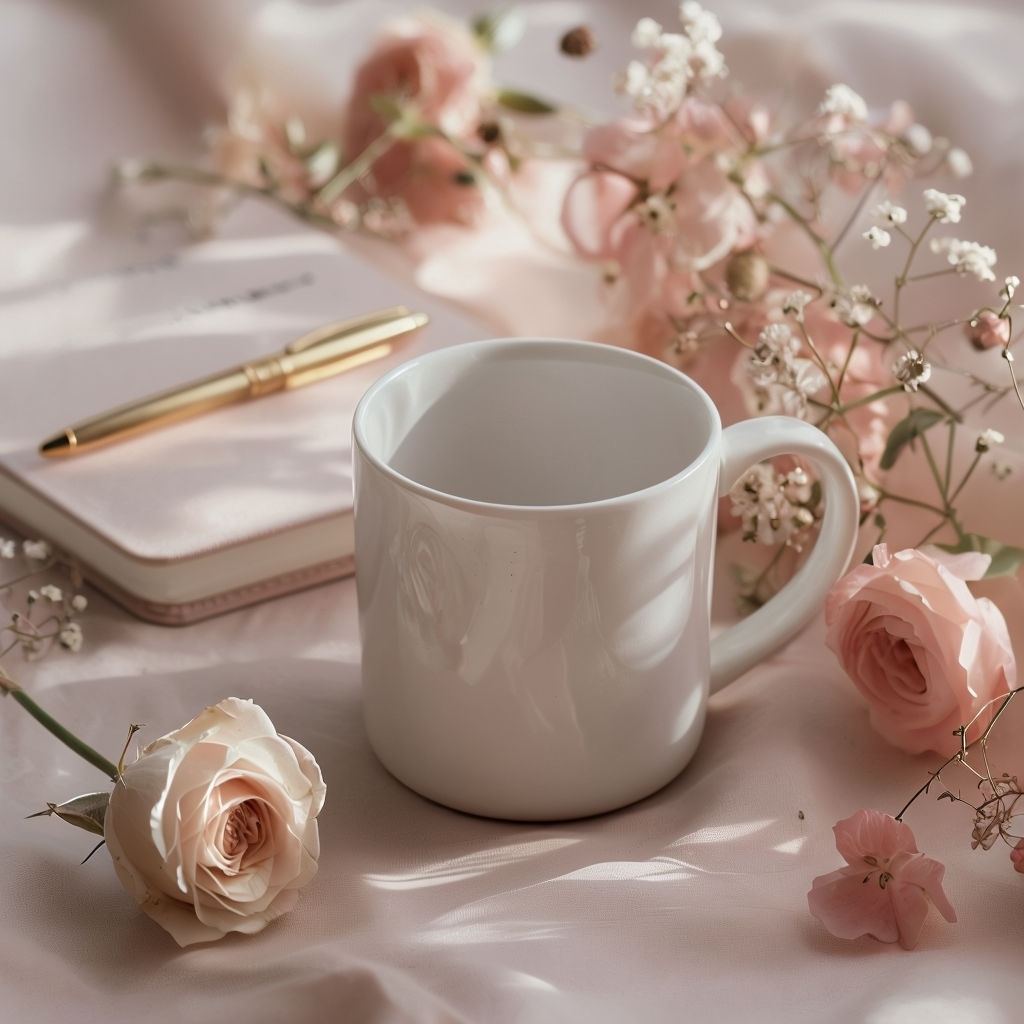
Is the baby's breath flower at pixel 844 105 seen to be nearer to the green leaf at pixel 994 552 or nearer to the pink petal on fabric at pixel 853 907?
the green leaf at pixel 994 552

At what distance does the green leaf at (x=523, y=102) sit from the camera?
3.23ft

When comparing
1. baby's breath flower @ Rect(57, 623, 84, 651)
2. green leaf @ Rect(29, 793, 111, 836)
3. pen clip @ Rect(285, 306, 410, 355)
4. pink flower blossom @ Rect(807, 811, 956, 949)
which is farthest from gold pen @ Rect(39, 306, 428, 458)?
pink flower blossom @ Rect(807, 811, 956, 949)

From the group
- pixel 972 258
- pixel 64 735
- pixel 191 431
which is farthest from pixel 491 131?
pixel 64 735

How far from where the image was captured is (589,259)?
30.9 inches

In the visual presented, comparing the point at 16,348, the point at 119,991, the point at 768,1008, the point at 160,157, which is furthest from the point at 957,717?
the point at 160,157

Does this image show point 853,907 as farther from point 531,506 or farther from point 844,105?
point 844,105

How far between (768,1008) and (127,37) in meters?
0.94

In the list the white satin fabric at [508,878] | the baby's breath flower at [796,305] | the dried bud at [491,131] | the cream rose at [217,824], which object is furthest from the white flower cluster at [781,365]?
the dried bud at [491,131]

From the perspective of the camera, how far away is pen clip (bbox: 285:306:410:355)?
0.76m

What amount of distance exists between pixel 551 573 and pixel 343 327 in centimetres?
34

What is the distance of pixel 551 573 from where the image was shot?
1.57 ft

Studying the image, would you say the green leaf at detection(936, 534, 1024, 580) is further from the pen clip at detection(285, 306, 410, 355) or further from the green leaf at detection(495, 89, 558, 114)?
the green leaf at detection(495, 89, 558, 114)

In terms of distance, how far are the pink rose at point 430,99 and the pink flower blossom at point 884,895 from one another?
Answer: 0.61m

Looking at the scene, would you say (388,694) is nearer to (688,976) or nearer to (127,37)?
(688,976)
